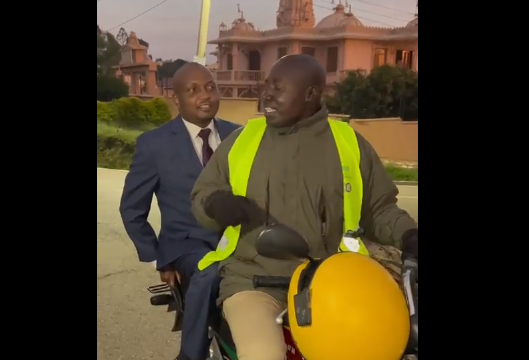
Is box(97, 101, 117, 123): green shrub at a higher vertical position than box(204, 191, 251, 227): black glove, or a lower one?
higher

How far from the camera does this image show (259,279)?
1.42 meters

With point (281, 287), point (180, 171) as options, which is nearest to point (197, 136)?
point (180, 171)

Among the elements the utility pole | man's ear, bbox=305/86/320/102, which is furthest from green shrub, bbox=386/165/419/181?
the utility pole

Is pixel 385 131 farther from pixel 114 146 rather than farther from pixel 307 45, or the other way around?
pixel 114 146

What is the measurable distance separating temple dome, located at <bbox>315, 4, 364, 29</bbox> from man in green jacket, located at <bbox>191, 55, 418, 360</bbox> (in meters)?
0.17

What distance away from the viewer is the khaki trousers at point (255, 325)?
1.38m

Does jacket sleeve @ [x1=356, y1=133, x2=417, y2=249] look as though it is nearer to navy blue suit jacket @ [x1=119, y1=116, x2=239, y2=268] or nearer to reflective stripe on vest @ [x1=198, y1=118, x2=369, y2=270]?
reflective stripe on vest @ [x1=198, y1=118, x2=369, y2=270]

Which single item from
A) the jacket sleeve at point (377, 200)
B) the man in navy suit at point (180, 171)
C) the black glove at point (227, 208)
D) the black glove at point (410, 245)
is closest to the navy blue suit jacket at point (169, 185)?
the man in navy suit at point (180, 171)

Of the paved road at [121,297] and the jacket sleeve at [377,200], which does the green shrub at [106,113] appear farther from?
the jacket sleeve at [377,200]

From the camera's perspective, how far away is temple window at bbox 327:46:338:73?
1627mm

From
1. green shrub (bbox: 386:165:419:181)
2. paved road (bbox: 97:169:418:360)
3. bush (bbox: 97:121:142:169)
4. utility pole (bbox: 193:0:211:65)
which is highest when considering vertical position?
utility pole (bbox: 193:0:211:65)
